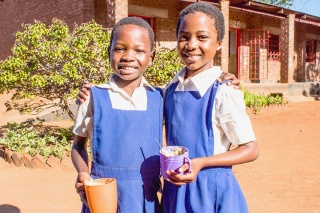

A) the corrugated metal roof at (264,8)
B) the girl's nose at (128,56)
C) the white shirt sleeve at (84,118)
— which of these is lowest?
the white shirt sleeve at (84,118)

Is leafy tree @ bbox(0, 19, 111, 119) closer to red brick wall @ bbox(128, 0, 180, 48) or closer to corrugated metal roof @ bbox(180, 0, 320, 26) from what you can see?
red brick wall @ bbox(128, 0, 180, 48)

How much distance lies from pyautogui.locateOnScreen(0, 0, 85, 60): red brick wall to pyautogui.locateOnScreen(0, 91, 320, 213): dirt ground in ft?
18.7

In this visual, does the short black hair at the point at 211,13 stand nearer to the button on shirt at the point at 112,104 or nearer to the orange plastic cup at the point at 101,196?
the button on shirt at the point at 112,104

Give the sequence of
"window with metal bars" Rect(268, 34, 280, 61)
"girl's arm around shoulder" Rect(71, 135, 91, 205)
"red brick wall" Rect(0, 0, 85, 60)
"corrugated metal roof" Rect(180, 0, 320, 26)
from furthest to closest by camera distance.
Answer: "window with metal bars" Rect(268, 34, 280, 61), "corrugated metal roof" Rect(180, 0, 320, 26), "red brick wall" Rect(0, 0, 85, 60), "girl's arm around shoulder" Rect(71, 135, 91, 205)

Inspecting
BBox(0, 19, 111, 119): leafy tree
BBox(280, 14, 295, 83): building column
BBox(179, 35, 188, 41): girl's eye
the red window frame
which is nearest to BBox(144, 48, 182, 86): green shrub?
BBox(0, 19, 111, 119): leafy tree

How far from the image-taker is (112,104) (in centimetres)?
165

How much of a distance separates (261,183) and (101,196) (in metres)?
2.96

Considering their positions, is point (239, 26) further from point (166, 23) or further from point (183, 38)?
point (183, 38)

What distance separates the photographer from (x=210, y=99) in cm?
150

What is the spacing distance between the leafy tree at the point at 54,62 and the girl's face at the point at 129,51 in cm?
332

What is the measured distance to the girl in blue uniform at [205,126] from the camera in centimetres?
144

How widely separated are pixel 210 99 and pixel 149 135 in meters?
0.35

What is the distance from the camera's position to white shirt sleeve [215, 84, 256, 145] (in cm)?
143

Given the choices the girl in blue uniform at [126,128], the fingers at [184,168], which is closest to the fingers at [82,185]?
the girl in blue uniform at [126,128]
